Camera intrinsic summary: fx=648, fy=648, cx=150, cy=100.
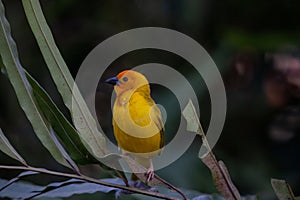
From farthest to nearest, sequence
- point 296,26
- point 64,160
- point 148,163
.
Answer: point 296,26 < point 148,163 < point 64,160

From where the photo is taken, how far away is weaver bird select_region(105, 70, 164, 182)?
40.1 inches

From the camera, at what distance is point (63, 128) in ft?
3.10

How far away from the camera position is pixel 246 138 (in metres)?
2.81

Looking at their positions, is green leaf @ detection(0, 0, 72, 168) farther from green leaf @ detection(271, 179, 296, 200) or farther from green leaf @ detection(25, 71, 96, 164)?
green leaf @ detection(271, 179, 296, 200)

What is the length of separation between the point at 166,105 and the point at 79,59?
1.94ft

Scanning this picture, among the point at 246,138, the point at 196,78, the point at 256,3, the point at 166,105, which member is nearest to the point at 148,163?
the point at 166,105

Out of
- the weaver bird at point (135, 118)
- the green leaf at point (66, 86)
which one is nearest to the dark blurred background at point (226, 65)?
the weaver bird at point (135, 118)

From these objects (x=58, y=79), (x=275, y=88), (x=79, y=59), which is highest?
(x=58, y=79)

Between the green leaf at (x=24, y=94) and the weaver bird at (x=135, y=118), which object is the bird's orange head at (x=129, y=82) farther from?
the green leaf at (x=24, y=94)

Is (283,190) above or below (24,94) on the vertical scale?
below

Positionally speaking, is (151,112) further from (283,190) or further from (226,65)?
(226,65)

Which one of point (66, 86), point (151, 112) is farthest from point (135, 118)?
point (66, 86)

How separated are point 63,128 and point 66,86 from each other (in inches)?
2.4

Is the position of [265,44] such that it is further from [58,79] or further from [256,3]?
[58,79]
